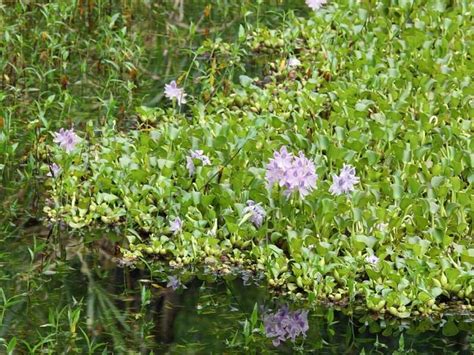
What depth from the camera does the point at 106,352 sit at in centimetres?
461

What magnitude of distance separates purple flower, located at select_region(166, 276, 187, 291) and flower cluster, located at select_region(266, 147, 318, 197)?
663mm

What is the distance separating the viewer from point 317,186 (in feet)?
18.9

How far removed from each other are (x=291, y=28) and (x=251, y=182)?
3056 millimetres

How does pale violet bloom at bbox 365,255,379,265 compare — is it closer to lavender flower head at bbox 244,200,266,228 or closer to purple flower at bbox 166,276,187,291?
lavender flower head at bbox 244,200,266,228

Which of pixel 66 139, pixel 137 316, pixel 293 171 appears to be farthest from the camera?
pixel 66 139

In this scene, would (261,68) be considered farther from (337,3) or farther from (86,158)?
(86,158)

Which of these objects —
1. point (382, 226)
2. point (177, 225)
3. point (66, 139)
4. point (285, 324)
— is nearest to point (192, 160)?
point (177, 225)

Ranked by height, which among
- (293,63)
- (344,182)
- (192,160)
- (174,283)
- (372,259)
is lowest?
(174,283)

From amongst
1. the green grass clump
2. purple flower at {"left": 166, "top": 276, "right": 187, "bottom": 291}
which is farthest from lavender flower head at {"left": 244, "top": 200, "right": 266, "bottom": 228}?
purple flower at {"left": 166, "top": 276, "right": 187, "bottom": 291}

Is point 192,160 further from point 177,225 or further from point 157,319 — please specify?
point 157,319

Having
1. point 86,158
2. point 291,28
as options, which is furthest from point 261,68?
point 86,158

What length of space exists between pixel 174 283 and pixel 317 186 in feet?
2.95

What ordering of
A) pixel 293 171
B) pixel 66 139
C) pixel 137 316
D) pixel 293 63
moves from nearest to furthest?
pixel 137 316
pixel 293 171
pixel 66 139
pixel 293 63

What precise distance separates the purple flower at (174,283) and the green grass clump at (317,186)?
0.04m
